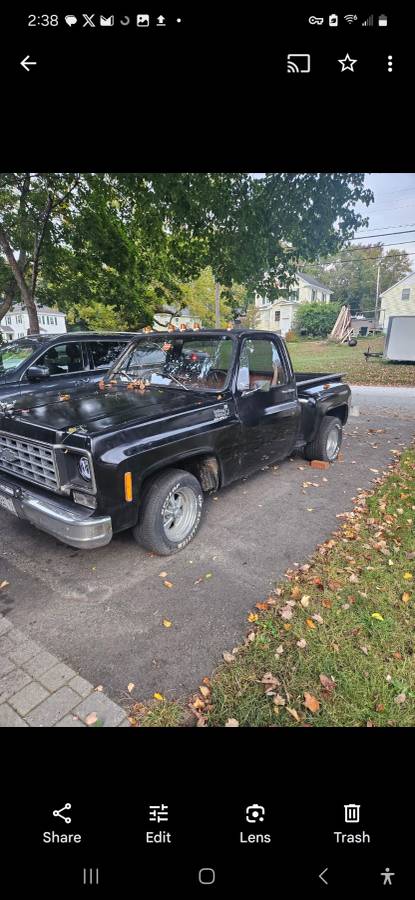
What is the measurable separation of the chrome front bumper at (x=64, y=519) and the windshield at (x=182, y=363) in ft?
5.75

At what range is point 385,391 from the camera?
42.2 feet

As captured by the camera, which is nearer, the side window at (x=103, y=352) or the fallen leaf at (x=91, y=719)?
the fallen leaf at (x=91, y=719)

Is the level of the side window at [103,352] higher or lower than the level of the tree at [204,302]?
lower

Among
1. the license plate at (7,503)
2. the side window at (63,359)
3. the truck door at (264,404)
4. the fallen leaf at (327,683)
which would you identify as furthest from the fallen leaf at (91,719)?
the side window at (63,359)

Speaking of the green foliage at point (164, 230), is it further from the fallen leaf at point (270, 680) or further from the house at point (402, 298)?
the house at point (402, 298)

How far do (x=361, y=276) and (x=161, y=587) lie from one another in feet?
251

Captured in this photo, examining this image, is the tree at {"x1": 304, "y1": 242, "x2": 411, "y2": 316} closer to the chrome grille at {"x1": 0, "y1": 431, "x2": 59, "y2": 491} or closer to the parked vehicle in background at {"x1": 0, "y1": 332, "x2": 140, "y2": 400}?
the parked vehicle in background at {"x1": 0, "y1": 332, "x2": 140, "y2": 400}

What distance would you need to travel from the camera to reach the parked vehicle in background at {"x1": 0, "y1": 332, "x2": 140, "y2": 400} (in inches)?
259

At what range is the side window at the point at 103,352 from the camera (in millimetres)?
7664

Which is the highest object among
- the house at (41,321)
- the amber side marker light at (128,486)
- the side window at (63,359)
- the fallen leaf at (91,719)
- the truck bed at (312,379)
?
the house at (41,321)

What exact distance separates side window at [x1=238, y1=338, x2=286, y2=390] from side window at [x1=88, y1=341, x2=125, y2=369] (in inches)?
145

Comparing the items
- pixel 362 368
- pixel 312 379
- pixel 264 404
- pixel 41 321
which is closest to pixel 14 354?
pixel 264 404
